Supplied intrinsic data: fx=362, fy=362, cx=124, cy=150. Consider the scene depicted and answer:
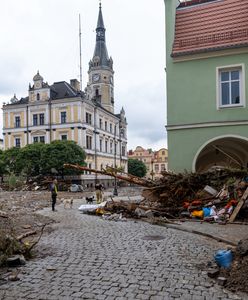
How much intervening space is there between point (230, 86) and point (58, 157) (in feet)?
131

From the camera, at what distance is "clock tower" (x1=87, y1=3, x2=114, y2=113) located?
318 ft

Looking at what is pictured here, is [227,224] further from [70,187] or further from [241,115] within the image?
[70,187]

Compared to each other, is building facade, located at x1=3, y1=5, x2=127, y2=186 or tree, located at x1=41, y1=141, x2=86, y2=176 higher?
building facade, located at x1=3, y1=5, x2=127, y2=186

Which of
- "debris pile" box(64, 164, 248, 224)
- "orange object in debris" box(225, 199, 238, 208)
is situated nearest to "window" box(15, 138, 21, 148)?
"debris pile" box(64, 164, 248, 224)

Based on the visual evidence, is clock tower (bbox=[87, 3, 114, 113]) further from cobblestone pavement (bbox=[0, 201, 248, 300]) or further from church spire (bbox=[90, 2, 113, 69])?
cobblestone pavement (bbox=[0, 201, 248, 300])

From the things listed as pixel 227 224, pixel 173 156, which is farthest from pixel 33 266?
pixel 173 156

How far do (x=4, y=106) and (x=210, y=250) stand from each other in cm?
7307

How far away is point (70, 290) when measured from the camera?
598 centimetres

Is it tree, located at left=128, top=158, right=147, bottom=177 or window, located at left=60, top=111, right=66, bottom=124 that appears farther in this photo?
tree, located at left=128, top=158, right=147, bottom=177

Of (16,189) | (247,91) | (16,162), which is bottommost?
(16,189)

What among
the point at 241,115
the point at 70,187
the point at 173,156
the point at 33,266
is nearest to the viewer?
the point at 33,266

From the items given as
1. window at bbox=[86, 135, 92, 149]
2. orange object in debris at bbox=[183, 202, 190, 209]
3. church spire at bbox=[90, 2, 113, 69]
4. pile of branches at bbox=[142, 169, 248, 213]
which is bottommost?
orange object in debris at bbox=[183, 202, 190, 209]

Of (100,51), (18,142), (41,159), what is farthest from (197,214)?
(100,51)

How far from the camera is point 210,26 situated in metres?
17.0
